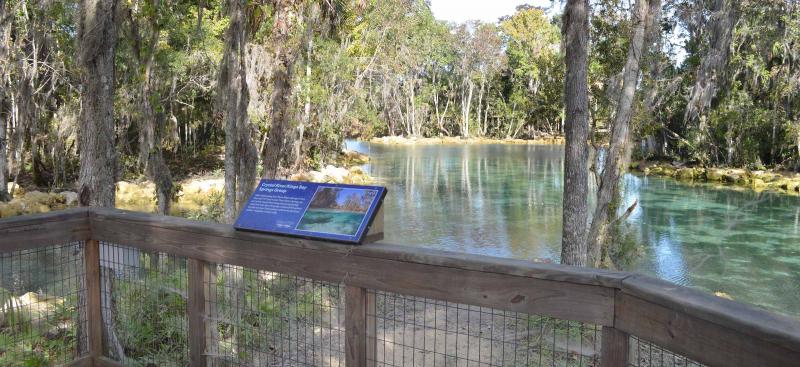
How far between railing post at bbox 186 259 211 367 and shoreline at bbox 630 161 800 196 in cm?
2739

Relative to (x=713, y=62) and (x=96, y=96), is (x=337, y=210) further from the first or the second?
(x=713, y=62)

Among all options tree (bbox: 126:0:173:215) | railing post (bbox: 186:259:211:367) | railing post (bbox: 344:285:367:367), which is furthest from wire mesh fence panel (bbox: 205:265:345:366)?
tree (bbox: 126:0:173:215)

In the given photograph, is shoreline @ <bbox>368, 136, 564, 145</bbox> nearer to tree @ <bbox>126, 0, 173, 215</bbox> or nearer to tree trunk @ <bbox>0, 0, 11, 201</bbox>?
tree trunk @ <bbox>0, 0, 11, 201</bbox>

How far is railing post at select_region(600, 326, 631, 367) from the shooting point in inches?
80.0

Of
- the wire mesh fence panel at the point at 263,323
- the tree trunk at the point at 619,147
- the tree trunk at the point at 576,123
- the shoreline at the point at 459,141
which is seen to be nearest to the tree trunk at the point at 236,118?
the wire mesh fence panel at the point at 263,323

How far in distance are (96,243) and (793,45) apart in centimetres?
3096

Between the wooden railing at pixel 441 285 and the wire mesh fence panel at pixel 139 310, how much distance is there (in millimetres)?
93

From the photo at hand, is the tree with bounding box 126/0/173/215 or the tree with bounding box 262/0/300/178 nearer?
the tree with bounding box 126/0/173/215

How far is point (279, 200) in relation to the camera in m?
2.97

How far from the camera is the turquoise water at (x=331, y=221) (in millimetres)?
2727

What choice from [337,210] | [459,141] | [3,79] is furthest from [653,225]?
[459,141]

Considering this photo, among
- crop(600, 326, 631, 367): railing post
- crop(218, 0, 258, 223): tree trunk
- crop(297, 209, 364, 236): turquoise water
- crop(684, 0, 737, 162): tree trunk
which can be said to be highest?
crop(684, 0, 737, 162): tree trunk

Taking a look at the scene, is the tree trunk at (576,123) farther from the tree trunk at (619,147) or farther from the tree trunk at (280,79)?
the tree trunk at (280,79)

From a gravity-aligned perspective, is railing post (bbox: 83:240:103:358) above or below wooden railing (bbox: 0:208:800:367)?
below
